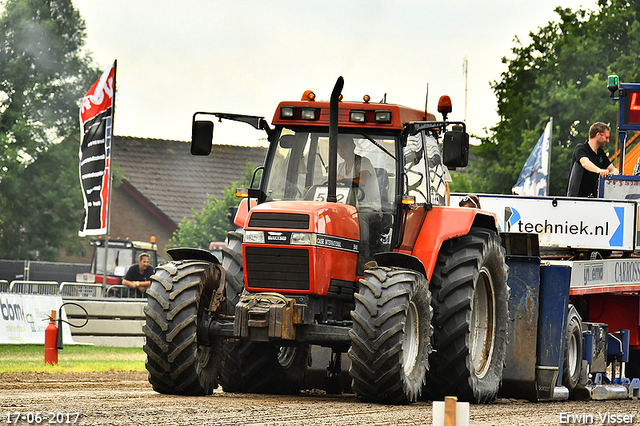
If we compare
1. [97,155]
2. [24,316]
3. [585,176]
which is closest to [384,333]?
[585,176]

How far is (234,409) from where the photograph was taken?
318 inches

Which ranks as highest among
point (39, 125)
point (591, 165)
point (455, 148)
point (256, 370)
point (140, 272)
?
point (39, 125)

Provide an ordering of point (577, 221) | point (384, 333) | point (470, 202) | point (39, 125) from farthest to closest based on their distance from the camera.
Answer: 1. point (39, 125)
2. point (577, 221)
3. point (470, 202)
4. point (384, 333)

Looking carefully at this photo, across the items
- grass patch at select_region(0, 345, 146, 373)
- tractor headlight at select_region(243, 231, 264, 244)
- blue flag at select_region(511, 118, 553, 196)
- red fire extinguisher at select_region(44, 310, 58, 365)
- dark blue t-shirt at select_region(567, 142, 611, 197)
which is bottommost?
grass patch at select_region(0, 345, 146, 373)

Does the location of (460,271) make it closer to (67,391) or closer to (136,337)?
(67,391)

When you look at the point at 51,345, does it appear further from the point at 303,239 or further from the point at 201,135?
the point at 303,239

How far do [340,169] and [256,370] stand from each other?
219cm

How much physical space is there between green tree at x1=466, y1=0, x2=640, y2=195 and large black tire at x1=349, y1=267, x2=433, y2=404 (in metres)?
30.4

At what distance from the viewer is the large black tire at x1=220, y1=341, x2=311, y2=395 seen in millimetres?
10312

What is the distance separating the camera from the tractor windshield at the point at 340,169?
9.66 meters

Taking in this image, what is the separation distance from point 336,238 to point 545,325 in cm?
310

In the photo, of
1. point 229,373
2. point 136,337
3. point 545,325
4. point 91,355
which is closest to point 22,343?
point 91,355

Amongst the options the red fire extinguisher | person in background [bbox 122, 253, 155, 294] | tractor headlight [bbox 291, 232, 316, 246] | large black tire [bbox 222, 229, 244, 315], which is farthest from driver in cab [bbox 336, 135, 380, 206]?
person in background [bbox 122, 253, 155, 294]

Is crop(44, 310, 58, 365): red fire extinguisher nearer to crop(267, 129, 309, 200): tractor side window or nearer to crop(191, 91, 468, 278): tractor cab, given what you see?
crop(191, 91, 468, 278): tractor cab
